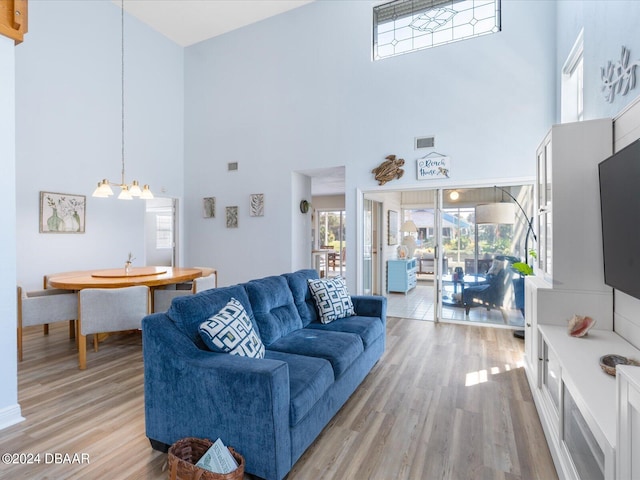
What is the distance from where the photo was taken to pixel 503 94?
4504mm

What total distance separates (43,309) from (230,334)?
2.73m

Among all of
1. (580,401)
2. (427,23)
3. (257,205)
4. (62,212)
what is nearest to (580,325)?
(580,401)

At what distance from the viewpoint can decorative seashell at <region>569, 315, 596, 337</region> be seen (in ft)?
6.96

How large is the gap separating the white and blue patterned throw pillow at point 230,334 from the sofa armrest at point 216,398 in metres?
0.08

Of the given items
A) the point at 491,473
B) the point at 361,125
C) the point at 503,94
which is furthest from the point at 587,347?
the point at 361,125

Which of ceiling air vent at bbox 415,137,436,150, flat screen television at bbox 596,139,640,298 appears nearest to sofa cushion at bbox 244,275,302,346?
flat screen television at bbox 596,139,640,298

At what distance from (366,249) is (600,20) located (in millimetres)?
3894

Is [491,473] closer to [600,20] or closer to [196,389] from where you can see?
[196,389]

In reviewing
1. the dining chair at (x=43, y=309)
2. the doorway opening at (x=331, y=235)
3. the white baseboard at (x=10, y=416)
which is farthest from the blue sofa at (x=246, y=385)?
the doorway opening at (x=331, y=235)

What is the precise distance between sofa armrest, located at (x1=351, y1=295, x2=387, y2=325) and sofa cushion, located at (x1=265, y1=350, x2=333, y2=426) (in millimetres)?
1309

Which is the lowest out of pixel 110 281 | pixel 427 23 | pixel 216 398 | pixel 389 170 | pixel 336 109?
pixel 216 398

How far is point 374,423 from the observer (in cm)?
231

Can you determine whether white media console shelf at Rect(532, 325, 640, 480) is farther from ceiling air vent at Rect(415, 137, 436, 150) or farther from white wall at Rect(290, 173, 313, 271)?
white wall at Rect(290, 173, 313, 271)

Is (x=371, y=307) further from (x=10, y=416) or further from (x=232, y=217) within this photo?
(x=232, y=217)
